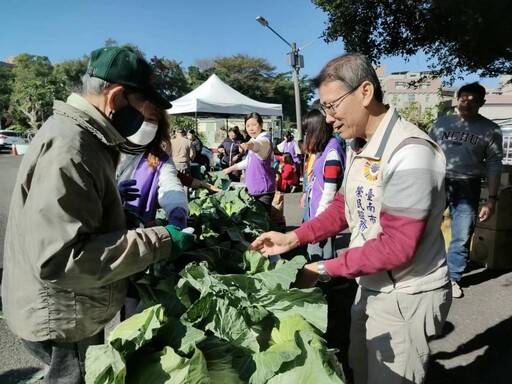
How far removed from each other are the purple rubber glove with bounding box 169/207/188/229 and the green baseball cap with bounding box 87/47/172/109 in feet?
2.52

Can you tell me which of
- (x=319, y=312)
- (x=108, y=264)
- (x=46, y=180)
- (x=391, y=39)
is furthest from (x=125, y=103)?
(x=391, y=39)


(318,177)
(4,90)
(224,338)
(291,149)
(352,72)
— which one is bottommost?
(224,338)

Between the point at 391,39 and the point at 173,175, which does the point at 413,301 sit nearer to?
the point at 173,175

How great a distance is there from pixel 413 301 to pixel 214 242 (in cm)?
118

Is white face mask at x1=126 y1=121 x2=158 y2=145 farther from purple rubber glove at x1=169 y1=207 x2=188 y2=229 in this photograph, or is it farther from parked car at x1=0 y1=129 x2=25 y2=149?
parked car at x1=0 y1=129 x2=25 y2=149

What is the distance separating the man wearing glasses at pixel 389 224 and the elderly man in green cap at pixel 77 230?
2.63ft

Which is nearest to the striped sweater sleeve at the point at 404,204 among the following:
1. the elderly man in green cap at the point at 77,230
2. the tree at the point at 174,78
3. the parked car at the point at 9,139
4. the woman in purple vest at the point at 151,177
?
the elderly man in green cap at the point at 77,230

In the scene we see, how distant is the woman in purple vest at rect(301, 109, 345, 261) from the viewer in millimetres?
3574

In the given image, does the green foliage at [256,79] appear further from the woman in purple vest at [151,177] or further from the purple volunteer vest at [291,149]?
the woman in purple vest at [151,177]

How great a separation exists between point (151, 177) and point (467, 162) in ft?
10.5

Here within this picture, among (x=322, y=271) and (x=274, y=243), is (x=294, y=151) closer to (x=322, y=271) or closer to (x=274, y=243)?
(x=274, y=243)

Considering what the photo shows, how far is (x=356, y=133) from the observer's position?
1833mm

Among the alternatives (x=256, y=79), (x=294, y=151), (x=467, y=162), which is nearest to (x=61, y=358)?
(x=467, y=162)

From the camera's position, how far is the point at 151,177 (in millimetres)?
2592
